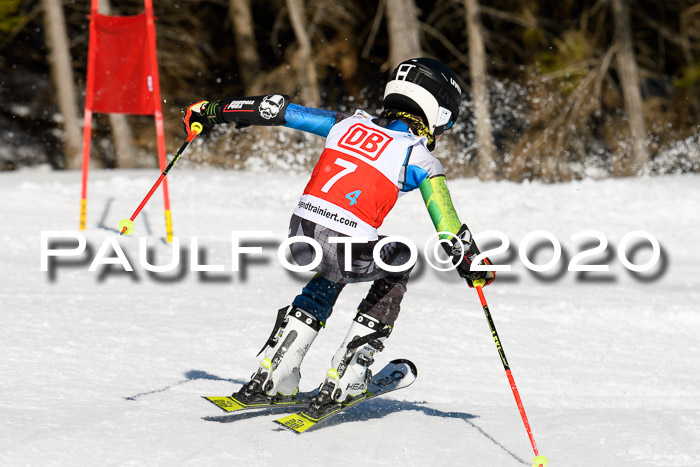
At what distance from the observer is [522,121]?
1958 centimetres

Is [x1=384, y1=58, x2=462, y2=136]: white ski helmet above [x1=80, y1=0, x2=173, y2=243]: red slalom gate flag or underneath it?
underneath

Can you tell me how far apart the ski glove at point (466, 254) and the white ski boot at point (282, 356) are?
0.73 metres

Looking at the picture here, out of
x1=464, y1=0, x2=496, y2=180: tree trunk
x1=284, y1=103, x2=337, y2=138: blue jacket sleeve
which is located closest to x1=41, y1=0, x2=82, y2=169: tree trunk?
x1=464, y1=0, x2=496, y2=180: tree trunk

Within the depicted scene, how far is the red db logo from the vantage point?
12.9 feet

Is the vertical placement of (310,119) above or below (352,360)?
above

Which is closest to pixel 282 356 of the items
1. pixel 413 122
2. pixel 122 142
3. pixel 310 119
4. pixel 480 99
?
pixel 310 119

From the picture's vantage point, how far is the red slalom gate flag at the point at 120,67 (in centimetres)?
914

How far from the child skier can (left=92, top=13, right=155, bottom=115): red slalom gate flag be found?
5.19 metres

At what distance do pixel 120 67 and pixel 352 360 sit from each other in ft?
19.7

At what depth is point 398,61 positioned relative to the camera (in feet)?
55.7

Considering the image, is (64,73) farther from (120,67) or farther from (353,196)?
(353,196)

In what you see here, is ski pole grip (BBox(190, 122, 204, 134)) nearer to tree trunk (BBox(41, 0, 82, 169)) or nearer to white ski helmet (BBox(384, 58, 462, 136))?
white ski helmet (BBox(384, 58, 462, 136))

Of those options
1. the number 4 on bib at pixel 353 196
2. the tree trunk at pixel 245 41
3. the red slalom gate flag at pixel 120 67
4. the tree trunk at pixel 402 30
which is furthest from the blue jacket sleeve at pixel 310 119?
the tree trunk at pixel 245 41
